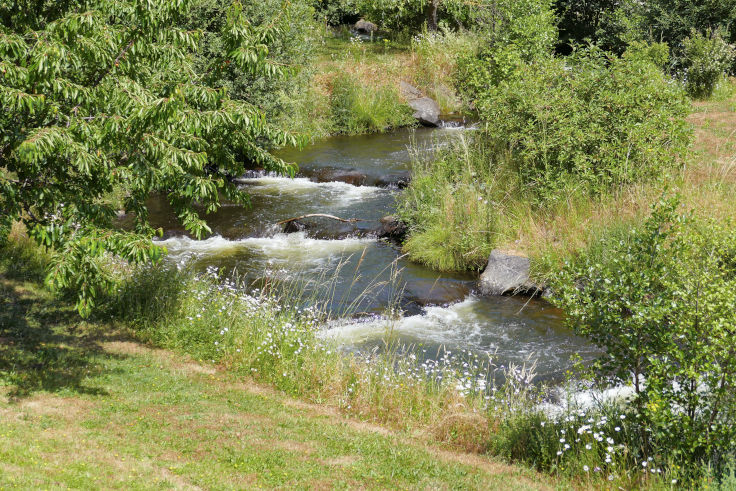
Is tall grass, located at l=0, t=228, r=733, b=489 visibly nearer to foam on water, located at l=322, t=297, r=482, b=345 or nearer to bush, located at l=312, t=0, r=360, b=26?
foam on water, located at l=322, t=297, r=482, b=345

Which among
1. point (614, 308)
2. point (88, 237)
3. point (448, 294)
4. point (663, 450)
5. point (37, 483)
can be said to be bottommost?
point (448, 294)

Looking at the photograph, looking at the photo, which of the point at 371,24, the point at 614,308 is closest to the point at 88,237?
the point at 614,308

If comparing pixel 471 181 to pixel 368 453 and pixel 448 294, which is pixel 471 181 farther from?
pixel 368 453

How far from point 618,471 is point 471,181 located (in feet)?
29.1

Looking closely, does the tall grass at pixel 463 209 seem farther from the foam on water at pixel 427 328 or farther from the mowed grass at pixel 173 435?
the mowed grass at pixel 173 435

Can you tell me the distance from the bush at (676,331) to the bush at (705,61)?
16.3 metres

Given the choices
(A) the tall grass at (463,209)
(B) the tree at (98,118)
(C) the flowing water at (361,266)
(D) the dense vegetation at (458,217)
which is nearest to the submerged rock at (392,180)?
(C) the flowing water at (361,266)

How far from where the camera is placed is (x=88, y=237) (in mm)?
6652

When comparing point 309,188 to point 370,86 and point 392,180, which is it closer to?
point 392,180

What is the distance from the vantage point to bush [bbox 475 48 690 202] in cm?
1234

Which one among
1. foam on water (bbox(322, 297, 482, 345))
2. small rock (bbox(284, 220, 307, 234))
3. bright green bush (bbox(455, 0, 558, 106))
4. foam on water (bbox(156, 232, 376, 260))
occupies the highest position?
bright green bush (bbox(455, 0, 558, 106))

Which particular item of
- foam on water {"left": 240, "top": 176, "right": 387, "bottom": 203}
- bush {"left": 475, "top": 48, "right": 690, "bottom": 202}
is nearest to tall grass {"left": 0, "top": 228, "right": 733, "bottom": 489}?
bush {"left": 475, "top": 48, "right": 690, "bottom": 202}

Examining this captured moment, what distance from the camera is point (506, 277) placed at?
12.1m

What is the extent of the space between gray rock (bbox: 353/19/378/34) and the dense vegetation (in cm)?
1884
